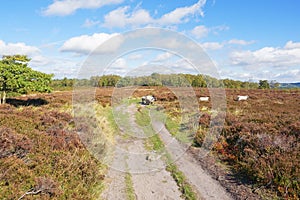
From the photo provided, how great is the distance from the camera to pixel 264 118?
51.2 feet

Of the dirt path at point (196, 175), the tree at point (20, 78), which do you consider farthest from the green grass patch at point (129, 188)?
the tree at point (20, 78)

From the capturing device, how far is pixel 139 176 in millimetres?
9172

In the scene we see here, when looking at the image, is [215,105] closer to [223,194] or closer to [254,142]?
[254,142]

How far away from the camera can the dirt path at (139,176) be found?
7.66 metres

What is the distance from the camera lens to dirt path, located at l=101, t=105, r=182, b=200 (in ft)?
25.1

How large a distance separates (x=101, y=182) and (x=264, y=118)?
11549mm

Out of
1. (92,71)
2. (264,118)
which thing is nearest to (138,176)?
(92,71)

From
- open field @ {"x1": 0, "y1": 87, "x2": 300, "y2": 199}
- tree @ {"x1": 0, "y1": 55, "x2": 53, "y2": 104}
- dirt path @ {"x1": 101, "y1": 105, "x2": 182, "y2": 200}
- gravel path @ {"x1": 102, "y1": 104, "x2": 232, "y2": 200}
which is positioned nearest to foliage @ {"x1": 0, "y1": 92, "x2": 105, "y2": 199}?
open field @ {"x1": 0, "y1": 87, "x2": 300, "y2": 199}

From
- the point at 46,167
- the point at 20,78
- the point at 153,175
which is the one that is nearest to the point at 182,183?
the point at 153,175

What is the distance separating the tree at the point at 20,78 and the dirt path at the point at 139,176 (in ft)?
45.2

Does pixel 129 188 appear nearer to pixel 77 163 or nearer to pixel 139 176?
pixel 139 176

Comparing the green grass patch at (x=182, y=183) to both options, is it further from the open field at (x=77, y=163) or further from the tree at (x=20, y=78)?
the tree at (x=20, y=78)

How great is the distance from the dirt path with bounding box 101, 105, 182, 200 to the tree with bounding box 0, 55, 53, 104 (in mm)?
13771

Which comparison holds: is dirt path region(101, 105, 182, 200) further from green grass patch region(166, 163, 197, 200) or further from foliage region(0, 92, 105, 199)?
foliage region(0, 92, 105, 199)
